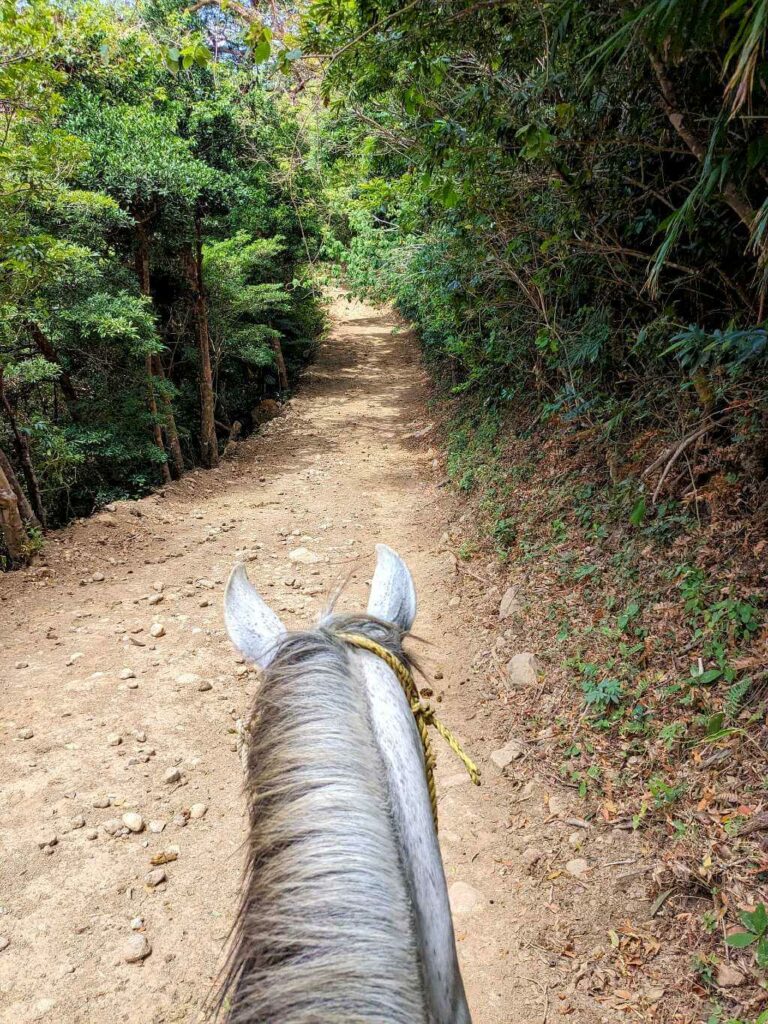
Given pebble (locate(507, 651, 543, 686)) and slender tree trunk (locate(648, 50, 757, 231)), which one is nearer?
slender tree trunk (locate(648, 50, 757, 231))

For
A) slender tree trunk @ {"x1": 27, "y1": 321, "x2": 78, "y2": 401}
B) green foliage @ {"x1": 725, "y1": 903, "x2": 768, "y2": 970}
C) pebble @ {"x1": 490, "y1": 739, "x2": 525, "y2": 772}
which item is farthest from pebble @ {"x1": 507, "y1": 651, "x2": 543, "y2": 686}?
slender tree trunk @ {"x1": 27, "y1": 321, "x2": 78, "y2": 401}

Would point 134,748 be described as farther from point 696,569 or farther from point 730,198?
point 730,198

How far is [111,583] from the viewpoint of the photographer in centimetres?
546

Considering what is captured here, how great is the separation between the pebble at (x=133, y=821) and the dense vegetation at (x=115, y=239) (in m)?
3.54

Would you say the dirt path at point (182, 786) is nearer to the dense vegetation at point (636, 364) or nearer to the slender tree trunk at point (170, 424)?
the dense vegetation at point (636, 364)

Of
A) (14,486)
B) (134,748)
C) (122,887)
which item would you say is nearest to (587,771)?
(122,887)

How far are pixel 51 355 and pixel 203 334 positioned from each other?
9.21 feet

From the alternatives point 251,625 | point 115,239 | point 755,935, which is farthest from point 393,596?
point 115,239

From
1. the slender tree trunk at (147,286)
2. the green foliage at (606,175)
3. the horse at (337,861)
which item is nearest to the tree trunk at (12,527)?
the slender tree trunk at (147,286)

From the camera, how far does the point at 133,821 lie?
2.90 meters

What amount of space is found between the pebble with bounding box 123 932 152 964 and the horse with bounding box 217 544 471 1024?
1889 millimetres

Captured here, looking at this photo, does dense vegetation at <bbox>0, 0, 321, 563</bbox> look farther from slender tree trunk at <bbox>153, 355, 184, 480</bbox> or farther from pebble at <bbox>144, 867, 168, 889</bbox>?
pebble at <bbox>144, 867, 168, 889</bbox>

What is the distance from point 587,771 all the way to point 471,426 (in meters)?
6.08

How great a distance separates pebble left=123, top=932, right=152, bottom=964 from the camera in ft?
7.58
